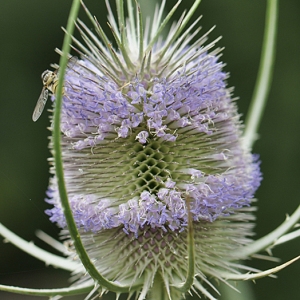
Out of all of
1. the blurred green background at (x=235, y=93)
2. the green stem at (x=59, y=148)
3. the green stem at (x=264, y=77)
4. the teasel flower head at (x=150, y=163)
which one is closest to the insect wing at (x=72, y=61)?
the teasel flower head at (x=150, y=163)

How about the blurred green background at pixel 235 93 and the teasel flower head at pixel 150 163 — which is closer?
the teasel flower head at pixel 150 163

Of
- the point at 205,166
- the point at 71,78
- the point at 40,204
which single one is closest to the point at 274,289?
the point at 40,204

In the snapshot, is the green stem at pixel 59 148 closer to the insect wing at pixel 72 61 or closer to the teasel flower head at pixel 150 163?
the teasel flower head at pixel 150 163

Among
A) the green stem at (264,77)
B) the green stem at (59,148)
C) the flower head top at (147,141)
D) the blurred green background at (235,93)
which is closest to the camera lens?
the green stem at (59,148)

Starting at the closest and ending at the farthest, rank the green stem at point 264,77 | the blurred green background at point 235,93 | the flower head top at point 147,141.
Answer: the flower head top at point 147,141
the green stem at point 264,77
the blurred green background at point 235,93

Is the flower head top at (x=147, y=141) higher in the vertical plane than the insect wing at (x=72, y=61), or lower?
lower

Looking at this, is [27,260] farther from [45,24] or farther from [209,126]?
[209,126]

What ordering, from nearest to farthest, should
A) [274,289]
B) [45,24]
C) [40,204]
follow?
[274,289]
[45,24]
[40,204]

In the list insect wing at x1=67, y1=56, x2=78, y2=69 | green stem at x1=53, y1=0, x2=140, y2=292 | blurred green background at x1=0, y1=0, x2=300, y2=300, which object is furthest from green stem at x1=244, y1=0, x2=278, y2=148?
blurred green background at x1=0, y1=0, x2=300, y2=300
